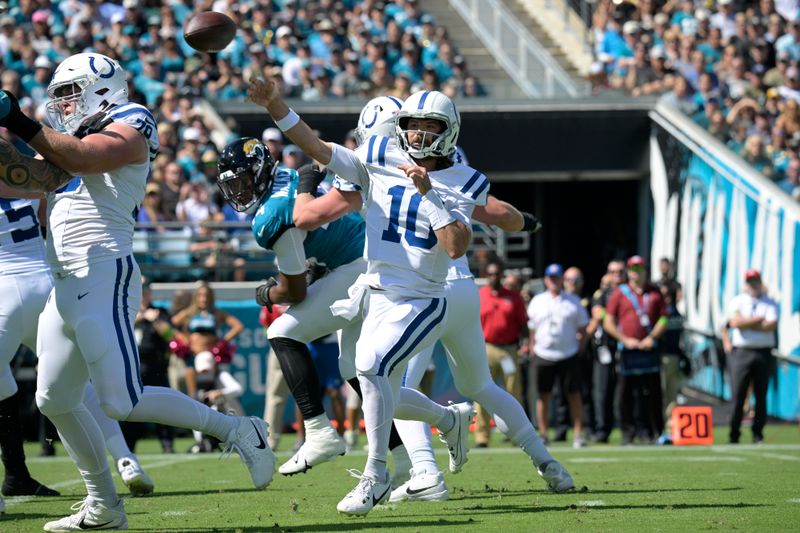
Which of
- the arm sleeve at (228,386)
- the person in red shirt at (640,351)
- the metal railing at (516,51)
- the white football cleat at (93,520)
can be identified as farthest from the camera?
the metal railing at (516,51)

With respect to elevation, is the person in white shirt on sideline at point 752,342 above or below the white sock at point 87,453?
below

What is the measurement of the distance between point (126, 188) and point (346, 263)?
5.35 ft

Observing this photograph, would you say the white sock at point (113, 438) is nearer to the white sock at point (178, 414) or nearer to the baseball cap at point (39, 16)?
the white sock at point (178, 414)

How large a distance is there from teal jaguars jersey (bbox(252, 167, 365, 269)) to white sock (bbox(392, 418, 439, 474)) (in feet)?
2.95

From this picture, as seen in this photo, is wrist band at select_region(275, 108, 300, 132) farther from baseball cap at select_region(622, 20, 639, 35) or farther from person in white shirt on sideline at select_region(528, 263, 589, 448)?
baseball cap at select_region(622, 20, 639, 35)

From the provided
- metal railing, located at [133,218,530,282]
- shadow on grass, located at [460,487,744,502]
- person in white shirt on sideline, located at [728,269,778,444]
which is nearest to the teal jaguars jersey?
shadow on grass, located at [460,487,744,502]

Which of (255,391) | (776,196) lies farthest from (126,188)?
(776,196)

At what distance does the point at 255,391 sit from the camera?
1442cm

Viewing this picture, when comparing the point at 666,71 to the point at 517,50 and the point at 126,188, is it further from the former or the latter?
the point at 126,188

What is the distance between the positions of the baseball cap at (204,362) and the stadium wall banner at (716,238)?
669 centimetres

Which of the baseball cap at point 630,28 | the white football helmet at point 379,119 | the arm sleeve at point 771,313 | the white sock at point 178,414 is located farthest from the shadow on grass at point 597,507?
the baseball cap at point 630,28

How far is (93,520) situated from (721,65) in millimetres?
16510

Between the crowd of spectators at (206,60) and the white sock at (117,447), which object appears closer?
the white sock at (117,447)

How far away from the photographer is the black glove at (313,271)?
6.96 m
